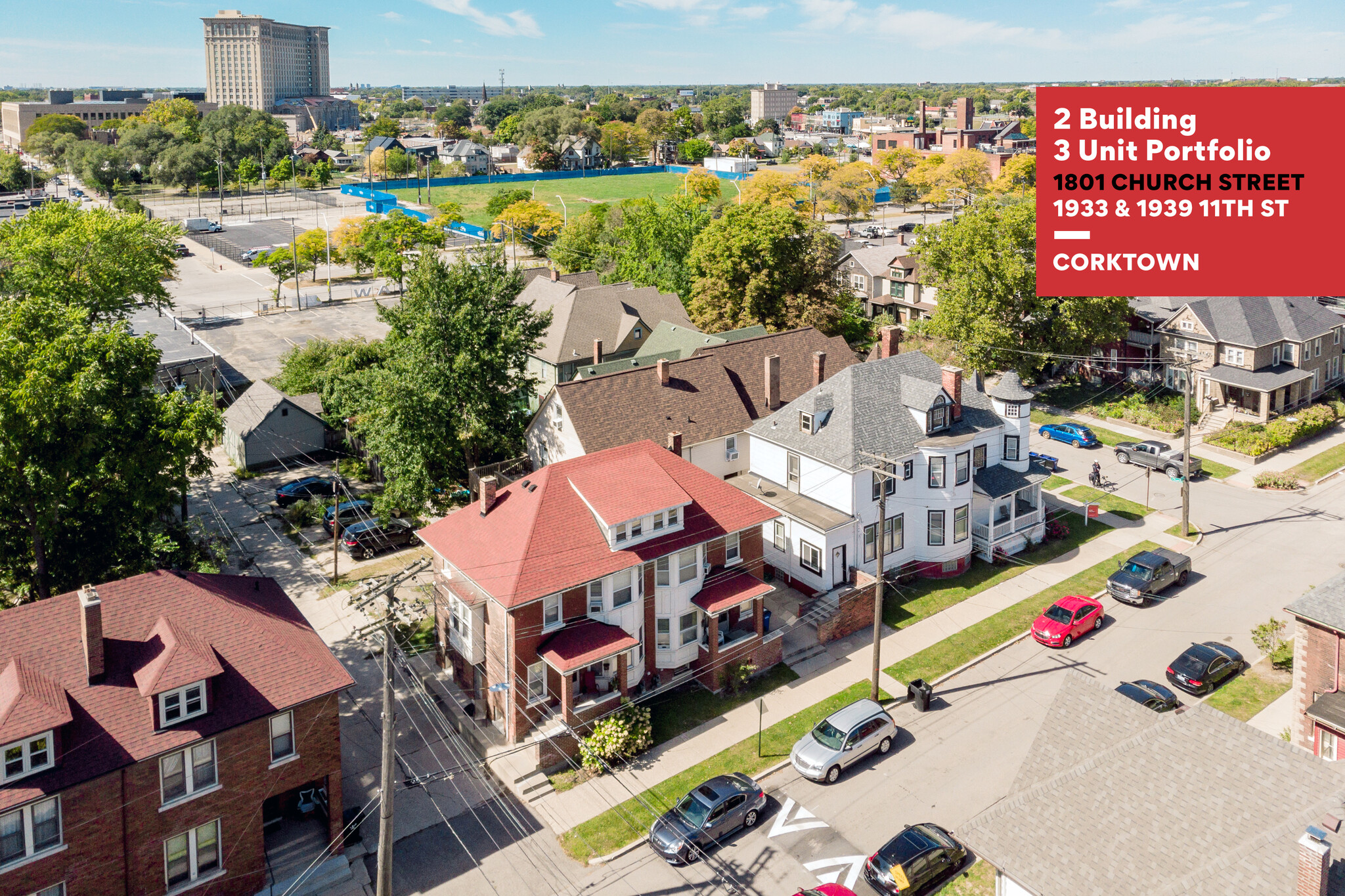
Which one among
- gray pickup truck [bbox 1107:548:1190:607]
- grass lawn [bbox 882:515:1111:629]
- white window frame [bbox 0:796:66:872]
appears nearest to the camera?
white window frame [bbox 0:796:66:872]

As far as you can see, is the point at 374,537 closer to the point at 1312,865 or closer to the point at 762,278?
the point at 762,278

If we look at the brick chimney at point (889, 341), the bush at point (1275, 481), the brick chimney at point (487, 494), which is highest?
the brick chimney at point (889, 341)

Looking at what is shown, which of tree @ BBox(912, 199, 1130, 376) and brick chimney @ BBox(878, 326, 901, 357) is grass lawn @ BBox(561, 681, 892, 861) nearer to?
brick chimney @ BBox(878, 326, 901, 357)

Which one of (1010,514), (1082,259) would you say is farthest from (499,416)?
(1082,259)

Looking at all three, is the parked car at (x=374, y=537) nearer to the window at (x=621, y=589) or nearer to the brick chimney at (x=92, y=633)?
the window at (x=621, y=589)

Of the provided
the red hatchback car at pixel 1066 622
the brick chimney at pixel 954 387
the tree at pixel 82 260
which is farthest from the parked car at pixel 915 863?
the tree at pixel 82 260

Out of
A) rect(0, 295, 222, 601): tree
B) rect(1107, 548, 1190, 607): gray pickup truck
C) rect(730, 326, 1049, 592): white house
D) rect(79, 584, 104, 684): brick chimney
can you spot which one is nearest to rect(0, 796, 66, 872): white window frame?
rect(79, 584, 104, 684): brick chimney
